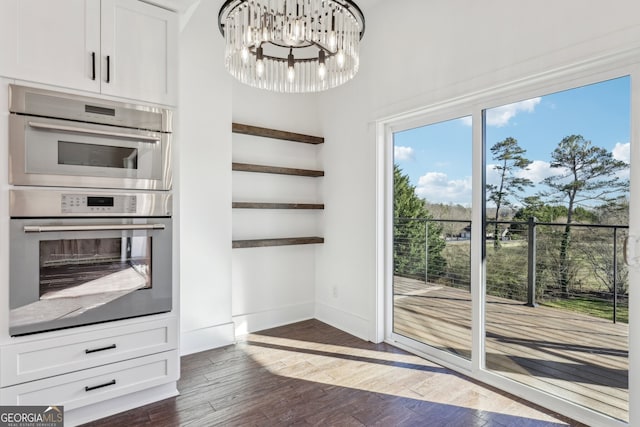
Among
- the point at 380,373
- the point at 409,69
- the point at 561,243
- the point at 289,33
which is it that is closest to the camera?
the point at 289,33

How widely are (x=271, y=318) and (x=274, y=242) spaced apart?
803mm

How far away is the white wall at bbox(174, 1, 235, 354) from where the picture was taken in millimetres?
2957

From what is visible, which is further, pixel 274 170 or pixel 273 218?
pixel 273 218

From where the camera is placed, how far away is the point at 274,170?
Result: 11.6 ft

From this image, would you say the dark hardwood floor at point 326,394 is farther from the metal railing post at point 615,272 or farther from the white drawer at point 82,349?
the metal railing post at point 615,272

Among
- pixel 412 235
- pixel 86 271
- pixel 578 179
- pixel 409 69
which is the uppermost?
pixel 409 69

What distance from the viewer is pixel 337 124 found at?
12.0 ft

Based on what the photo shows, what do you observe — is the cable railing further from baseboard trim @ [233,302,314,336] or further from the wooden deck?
baseboard trim @ [233,302,314,336]

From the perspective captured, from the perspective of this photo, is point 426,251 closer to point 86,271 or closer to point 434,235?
point 434,235

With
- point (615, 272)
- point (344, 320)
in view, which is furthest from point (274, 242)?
point (615, 272)

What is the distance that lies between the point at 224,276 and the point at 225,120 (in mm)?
1403

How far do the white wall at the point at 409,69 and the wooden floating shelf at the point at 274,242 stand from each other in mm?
188

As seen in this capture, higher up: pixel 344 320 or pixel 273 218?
pixel 273 218

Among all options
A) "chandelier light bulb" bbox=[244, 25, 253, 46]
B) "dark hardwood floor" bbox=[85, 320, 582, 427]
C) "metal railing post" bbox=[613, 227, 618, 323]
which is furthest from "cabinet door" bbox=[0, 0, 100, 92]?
"metal railing post" bbox=[613, 227, 618, 323]
